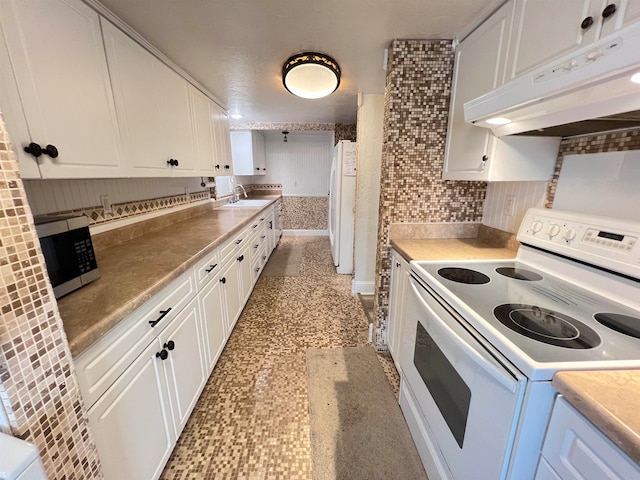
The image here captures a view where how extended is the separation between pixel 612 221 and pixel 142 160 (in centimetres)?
225

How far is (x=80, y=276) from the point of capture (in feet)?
3.28

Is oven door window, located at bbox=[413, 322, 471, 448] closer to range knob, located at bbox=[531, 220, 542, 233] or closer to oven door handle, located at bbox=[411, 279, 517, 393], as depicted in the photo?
oven door handle, located at bbox=[411, 279, 517, 393]

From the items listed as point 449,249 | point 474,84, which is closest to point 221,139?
point 474,84

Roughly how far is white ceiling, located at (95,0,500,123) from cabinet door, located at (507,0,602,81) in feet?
0.89

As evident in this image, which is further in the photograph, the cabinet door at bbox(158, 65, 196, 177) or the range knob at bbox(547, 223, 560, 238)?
the cabinet door at bbox(158, 65, 196, 177)

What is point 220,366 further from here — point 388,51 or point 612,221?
point 388,51

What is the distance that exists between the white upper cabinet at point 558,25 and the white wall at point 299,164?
14.7 ft

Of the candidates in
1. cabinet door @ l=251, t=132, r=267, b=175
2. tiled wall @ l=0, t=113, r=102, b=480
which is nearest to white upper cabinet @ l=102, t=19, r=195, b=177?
tiled wall @ l=0, t=113, r=102, b=480

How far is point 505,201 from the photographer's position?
1635 millimetres

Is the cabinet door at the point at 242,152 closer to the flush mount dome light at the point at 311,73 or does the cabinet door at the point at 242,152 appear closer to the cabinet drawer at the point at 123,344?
the flush mount dome light at the point at 311,73

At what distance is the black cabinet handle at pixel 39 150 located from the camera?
35.5 inches

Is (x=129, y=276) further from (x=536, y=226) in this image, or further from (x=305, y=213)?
(x=305, y=213)

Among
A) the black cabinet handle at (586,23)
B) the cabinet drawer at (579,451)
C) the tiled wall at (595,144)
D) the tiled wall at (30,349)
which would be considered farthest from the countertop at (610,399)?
the tiled wall at (30,349)

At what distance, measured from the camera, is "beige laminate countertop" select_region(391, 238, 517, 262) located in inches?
57.1
